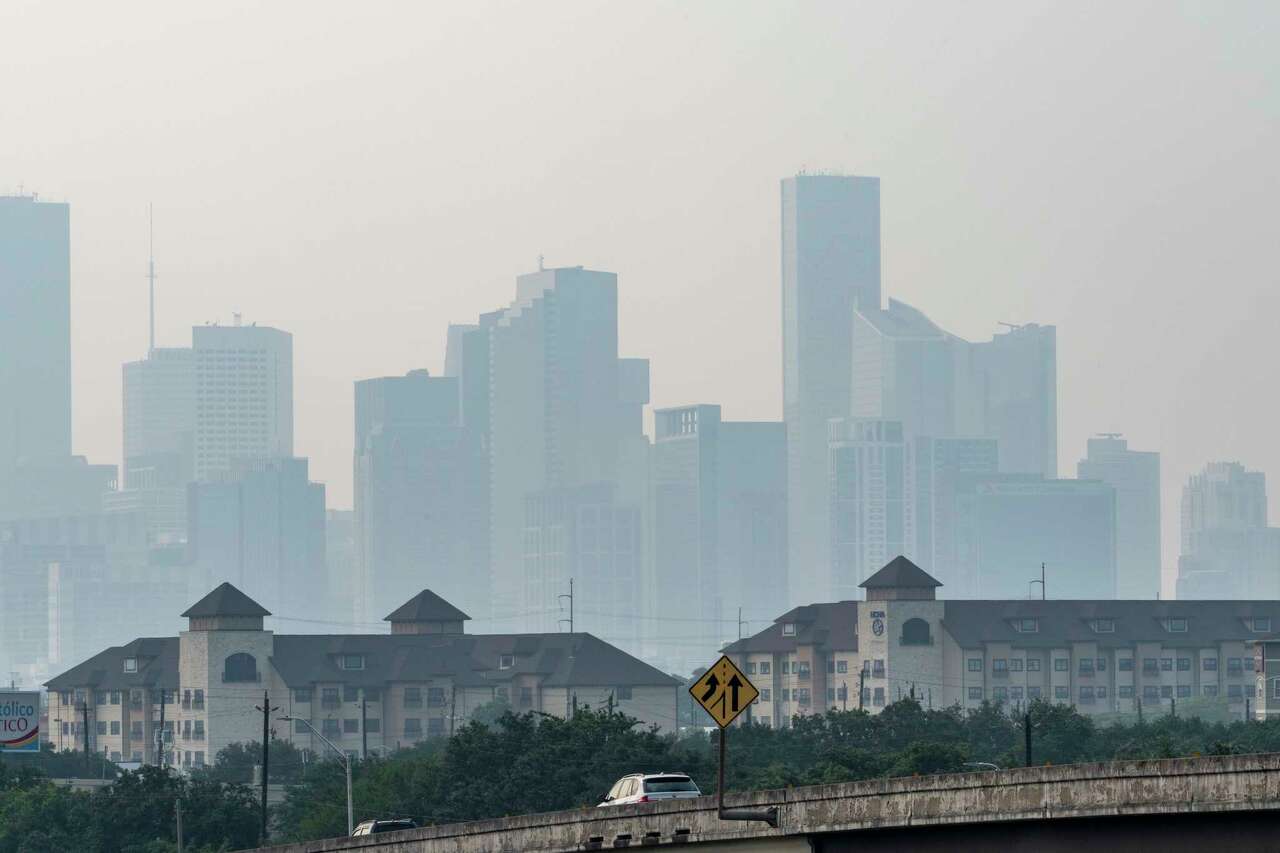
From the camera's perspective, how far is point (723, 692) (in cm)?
4444

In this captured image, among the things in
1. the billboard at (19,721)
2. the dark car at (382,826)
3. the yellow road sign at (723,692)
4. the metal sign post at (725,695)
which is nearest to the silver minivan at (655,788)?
the metal sign post at (725,695)

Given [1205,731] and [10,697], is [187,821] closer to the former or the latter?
[10,697]

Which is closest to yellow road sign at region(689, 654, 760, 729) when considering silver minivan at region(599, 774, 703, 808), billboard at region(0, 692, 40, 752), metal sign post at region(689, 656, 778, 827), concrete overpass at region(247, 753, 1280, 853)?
metal sign post at region(689, 656, 778, 827)

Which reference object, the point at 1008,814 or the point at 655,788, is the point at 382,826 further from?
the point at 1008,814

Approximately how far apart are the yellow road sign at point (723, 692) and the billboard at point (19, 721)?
113977mm

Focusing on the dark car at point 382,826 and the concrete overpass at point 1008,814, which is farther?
the dark car at point 382,826

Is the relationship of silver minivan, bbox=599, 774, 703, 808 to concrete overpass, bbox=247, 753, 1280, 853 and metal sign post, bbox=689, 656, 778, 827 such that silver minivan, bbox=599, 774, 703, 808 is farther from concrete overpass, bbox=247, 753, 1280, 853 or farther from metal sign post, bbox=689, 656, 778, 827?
metal sign post, bbox=689, 656, 778, 827

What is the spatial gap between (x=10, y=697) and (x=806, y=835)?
119 m

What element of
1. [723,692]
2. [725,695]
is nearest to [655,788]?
[725,695]

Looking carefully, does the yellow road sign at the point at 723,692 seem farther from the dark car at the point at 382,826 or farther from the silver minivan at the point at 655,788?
the dark car at the point at 382,826

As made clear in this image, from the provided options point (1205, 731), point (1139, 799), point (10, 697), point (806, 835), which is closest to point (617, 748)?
point (10, 697)

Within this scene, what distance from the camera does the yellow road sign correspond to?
1751 inches

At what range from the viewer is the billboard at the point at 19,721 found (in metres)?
153

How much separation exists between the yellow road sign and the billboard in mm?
113977
